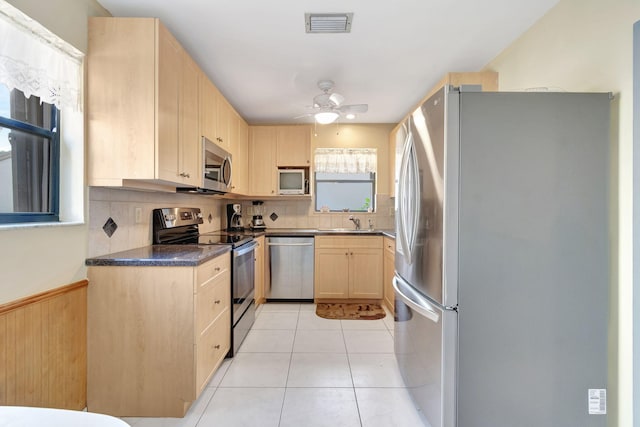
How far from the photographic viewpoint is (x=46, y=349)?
4.77 feet

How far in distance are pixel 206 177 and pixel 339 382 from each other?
1.88m

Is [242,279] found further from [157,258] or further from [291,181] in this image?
[291,181]

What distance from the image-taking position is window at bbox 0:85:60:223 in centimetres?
137

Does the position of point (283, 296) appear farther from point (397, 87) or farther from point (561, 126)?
point (561, 126)

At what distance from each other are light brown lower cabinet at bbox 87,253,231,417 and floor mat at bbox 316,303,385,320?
6.15 ft

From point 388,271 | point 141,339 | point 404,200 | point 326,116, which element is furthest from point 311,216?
point 141,339

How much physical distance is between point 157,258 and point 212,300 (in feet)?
1.51

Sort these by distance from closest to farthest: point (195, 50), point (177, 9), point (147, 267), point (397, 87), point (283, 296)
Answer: point (147, 267) < point (177, 9) < point (195, 50) < point (397, 87) < point (283, 296)

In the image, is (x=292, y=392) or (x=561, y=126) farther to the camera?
(x=292, y=392)

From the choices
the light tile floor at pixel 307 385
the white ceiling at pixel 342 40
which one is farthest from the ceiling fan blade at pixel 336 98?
the light tile floor at pixel 307 385

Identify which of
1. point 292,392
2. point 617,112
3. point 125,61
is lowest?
point 292,392

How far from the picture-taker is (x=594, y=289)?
1400 mm

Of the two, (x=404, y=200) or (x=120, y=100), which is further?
(x=404, y=200)

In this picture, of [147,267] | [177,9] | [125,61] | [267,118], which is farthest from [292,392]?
[267,118]
